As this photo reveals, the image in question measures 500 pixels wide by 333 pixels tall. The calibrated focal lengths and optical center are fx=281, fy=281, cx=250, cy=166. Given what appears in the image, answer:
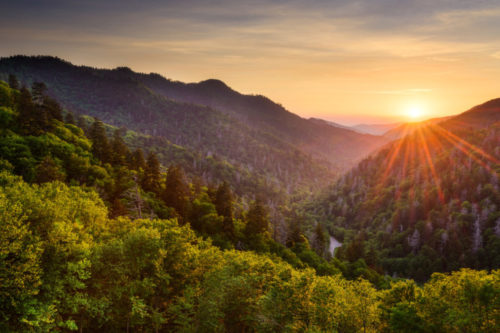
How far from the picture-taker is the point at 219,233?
2817 inches

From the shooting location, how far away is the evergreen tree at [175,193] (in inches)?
3027

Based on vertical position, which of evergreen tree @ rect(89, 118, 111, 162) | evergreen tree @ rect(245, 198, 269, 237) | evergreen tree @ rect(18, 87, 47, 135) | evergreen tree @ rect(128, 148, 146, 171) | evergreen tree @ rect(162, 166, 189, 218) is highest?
evergreen tree @ rect(18, 87, 47, 135)

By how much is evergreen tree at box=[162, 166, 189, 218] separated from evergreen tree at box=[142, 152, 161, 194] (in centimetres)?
382

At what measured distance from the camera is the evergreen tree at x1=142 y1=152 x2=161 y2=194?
7988 centimetres

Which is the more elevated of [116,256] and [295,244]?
[116,256]

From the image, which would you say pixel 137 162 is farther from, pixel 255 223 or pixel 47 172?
pixel 255 223

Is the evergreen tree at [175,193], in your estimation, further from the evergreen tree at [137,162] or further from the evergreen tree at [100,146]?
the evergreen tree at [100,146]

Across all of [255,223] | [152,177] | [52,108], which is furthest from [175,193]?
[52,108]

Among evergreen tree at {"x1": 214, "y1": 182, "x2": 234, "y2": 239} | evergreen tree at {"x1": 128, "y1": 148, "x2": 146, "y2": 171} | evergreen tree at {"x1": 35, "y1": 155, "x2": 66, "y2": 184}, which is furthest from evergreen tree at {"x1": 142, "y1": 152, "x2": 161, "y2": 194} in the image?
evergreen tree at {"x1": 35, "y1": 155, "x2": 66, "y2": 184}

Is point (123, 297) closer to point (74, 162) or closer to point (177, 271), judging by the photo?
point (177, 271)

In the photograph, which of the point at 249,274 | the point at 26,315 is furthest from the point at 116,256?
the point at 249,274

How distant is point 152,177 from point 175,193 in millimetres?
9783

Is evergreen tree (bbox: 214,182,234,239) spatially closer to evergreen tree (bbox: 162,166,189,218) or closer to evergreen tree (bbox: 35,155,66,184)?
evergreen tree (bbox: 162,166,189,218)

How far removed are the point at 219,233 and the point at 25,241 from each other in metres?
48.2
